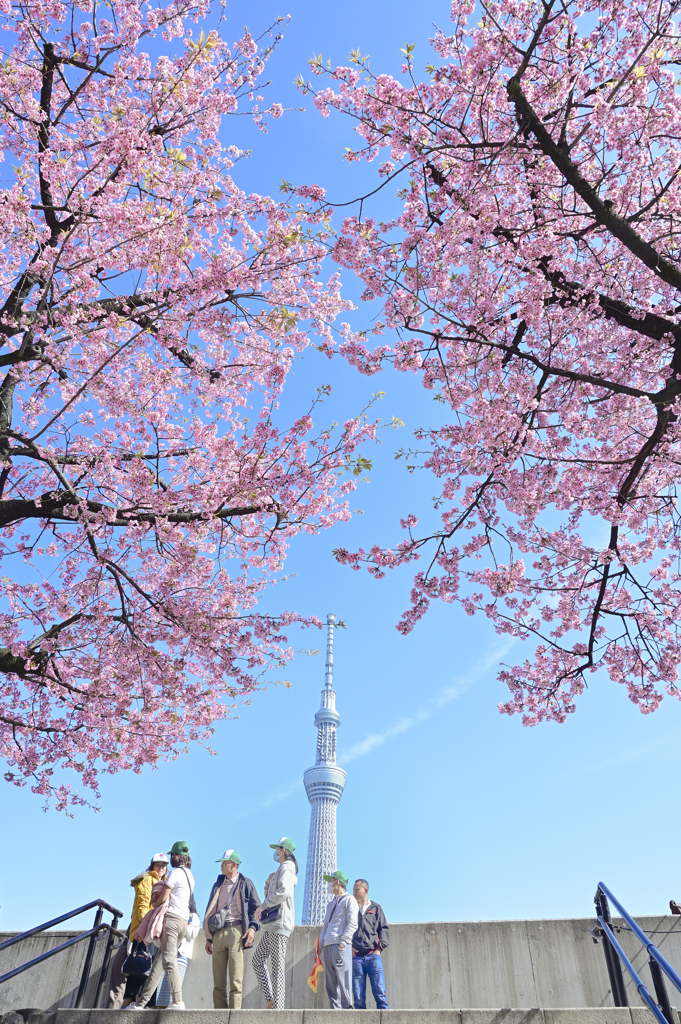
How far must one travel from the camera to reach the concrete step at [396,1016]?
4.60 meters

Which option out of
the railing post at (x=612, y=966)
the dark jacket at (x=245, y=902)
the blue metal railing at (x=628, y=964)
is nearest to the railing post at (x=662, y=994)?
the blue metal railing at (x=628, y=964)

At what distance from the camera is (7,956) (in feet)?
24.4

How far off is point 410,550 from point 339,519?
154 cm

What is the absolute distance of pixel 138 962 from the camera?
6.11 m

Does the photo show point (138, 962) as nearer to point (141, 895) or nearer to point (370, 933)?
point (141, 895)

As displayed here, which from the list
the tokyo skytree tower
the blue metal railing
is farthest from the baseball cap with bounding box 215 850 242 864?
the tokyo skytree tower

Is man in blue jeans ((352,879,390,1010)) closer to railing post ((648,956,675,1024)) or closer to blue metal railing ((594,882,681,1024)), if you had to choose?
blue metal railing ((594,882,681,1024))

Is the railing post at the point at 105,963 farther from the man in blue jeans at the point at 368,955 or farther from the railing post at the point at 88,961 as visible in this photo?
the man in blue jeans at the point at 368,955

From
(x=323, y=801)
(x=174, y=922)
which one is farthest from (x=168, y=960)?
(x=323, y=801)

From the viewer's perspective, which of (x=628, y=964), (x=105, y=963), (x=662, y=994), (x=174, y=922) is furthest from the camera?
(x=105, y=963)

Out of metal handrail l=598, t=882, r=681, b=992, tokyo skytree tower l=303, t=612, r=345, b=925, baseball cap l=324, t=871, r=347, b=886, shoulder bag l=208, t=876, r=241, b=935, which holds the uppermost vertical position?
tokyo skytree tower l=303, t=612, r=345, b=925

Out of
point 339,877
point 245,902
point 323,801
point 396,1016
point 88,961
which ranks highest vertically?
point 323,801

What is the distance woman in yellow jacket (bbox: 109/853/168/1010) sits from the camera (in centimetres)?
623

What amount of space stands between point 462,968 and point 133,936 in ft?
11.8
